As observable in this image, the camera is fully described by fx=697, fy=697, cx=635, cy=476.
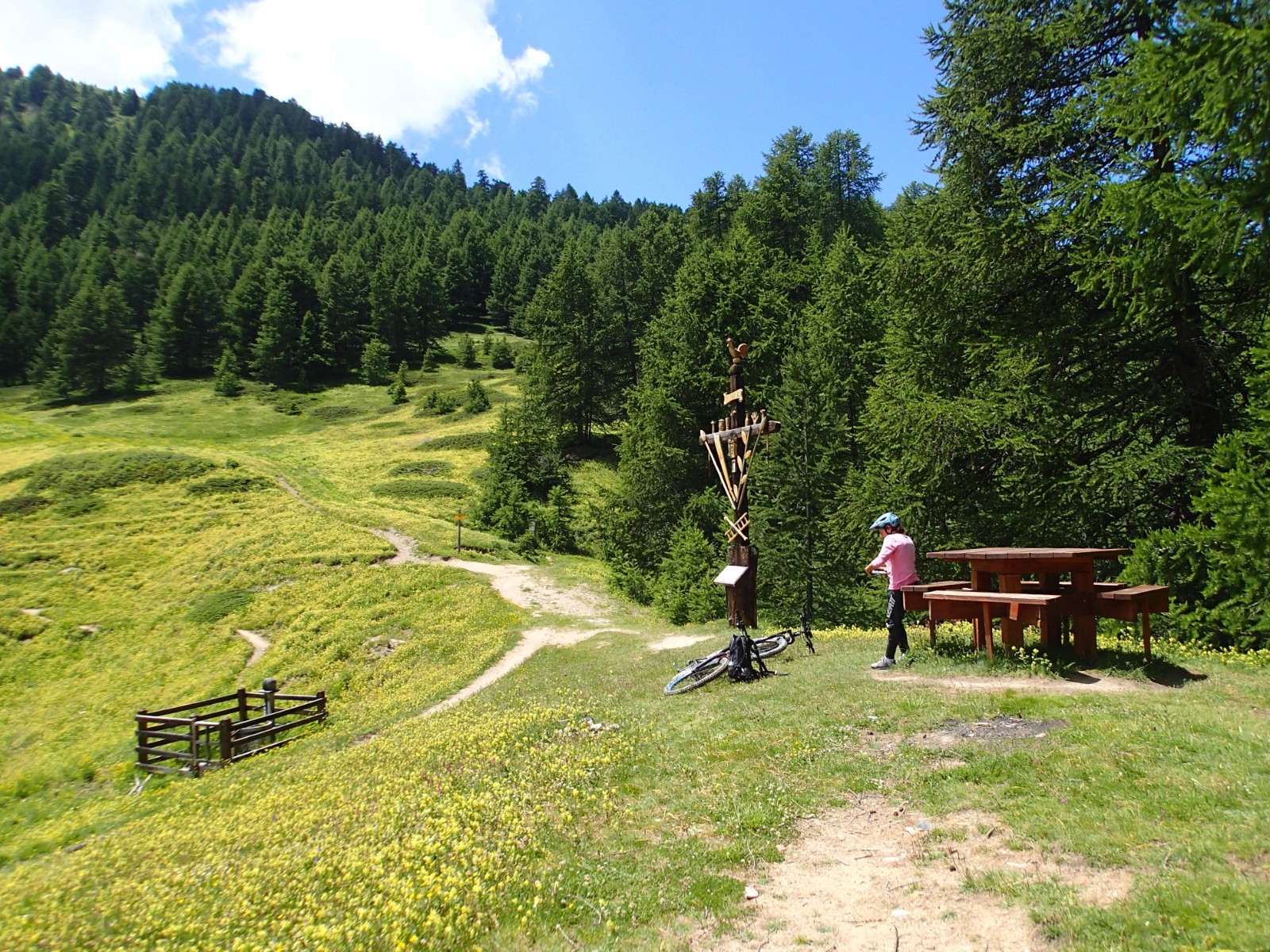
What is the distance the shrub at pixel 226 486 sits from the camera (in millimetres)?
46062

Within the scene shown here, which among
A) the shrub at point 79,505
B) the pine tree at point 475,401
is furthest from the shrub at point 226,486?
the pine tree at point 475,401

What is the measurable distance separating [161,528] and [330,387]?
164ft

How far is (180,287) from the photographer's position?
91875mm

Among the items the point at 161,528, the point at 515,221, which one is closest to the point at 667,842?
the point at 161,528

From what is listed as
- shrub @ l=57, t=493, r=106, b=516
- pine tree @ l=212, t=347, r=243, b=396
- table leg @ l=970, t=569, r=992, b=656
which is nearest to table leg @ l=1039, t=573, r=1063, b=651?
table leg @ l=970, t=569, r=992, b=656

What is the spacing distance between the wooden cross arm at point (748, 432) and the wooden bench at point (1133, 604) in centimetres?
532

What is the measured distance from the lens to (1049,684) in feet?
29.8

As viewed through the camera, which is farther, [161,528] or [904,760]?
[161,528]

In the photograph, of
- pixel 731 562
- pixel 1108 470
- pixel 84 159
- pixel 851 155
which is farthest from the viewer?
pixel 84 159

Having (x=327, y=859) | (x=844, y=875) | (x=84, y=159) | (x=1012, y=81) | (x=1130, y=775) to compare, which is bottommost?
→ (x=327, y=859)

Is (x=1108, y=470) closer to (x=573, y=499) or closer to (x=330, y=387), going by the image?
(x=573, y=499)

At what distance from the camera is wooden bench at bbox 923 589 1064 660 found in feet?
31.0

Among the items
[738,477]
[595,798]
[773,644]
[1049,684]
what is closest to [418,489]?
[773,644]

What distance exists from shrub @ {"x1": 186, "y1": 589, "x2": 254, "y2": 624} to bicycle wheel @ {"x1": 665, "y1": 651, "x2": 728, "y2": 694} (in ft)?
83.4
